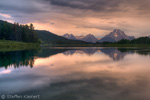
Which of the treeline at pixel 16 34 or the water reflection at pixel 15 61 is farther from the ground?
the treeline at pixel 16 34

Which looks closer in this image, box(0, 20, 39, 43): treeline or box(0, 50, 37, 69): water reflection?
box(0, 50, 37, 69): water reflection

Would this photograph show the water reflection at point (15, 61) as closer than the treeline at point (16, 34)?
Yes

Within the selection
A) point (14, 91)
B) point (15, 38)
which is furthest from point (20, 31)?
point (14, 91)

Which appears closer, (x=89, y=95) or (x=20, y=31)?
(x=89, y=95)

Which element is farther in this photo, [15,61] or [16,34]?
[16,34]

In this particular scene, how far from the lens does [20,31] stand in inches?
5930

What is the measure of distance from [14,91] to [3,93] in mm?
931

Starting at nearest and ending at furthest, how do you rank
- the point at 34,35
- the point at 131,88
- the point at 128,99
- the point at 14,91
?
1. the point at 128,99
2. the point at 14,91
3. the point at 131,88
4. the point at 34,35

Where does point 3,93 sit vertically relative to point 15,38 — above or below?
below

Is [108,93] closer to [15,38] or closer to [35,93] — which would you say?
[35,93]

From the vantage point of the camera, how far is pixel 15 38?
145125 mm

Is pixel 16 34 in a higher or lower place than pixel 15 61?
higher

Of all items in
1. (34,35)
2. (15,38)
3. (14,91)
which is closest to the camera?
(14,91)

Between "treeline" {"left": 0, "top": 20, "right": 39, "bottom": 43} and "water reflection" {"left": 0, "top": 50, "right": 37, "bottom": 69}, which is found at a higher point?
"treeline" {"left": 0, "top": 20, "right": 39, "bottom": 43}
